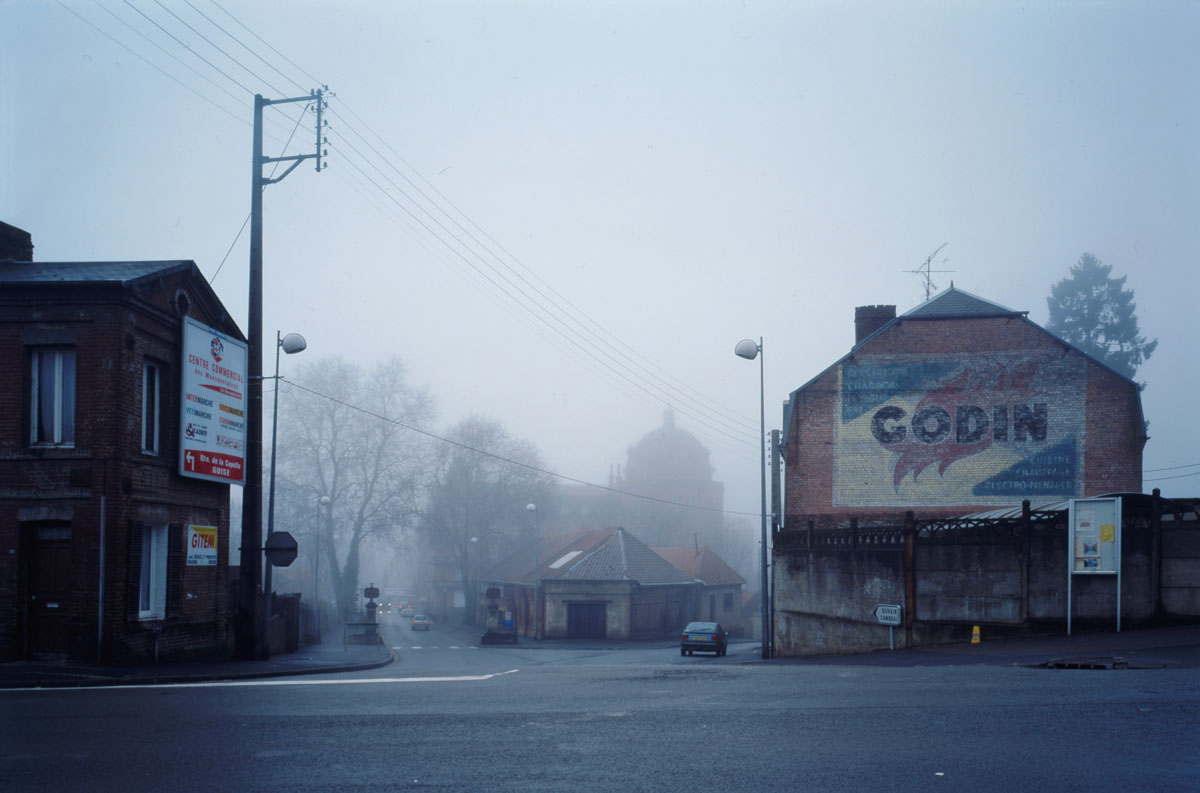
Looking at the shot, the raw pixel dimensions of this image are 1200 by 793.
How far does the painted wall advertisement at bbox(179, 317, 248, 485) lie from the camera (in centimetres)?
1962

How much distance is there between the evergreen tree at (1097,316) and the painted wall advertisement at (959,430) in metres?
36.4

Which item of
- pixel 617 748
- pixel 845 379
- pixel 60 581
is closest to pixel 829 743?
pixel 617 748

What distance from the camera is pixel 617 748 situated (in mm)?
8133

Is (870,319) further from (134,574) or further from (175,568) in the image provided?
(134,574)

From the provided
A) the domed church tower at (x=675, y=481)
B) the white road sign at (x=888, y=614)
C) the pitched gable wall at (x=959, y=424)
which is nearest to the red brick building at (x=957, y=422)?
the pitched gable wall at (x=959, y=424)

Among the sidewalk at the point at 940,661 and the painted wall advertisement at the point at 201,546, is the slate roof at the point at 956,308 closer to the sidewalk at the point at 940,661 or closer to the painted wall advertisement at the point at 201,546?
the sidewalk at the point at 940,661

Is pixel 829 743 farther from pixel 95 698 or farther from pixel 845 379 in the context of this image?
pixel 845 379

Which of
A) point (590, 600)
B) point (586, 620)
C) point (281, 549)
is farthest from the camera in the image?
point (586, 620)

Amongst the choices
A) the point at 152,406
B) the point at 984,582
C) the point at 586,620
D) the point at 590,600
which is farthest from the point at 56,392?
the point at 586,620

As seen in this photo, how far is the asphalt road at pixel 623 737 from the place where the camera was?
23.4 ft

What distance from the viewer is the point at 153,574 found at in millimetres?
19031

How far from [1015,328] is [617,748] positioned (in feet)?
98.9

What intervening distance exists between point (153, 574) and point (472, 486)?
59475 millimetres

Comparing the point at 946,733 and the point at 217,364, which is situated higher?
the point at 217,364
